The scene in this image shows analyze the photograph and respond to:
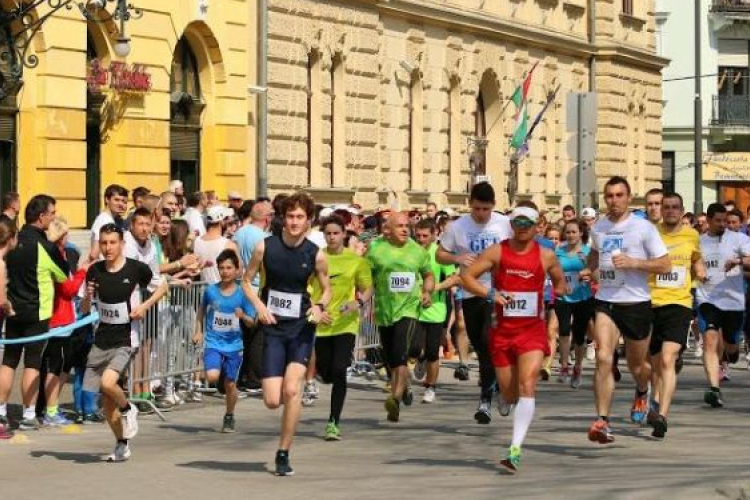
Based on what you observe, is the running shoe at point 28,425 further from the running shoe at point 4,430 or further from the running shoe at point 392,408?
the running shoe at point 392,408

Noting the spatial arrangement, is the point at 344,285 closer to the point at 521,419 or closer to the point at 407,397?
the point at 407,397

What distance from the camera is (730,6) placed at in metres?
74.5

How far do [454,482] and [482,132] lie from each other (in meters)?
33.4

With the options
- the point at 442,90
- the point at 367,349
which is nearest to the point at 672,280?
the point at 367,349

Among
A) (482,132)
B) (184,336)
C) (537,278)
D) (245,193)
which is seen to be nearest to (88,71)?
(245,193)

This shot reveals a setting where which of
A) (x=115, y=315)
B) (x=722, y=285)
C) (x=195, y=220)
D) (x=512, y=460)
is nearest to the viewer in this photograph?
(x=512, y=460)

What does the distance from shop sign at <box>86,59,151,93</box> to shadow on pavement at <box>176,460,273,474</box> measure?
14.6 m

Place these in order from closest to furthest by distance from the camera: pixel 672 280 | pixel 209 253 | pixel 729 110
Result: pixel 672 280, pixel 209 253, pixel 729 110

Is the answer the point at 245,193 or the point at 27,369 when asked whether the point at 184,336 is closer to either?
the point at 27,369

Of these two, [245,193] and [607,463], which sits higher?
[245,193]

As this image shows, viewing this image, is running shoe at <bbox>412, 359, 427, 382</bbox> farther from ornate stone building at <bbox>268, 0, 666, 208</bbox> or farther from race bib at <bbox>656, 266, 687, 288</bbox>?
ornate stone building at <bbox>268, 0, 666, 208</bbox>

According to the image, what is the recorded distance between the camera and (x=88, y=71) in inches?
1184

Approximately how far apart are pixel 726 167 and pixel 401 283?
54.7 meters

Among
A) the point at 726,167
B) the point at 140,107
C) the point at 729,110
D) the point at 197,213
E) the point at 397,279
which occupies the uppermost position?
the point at 729,110
